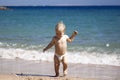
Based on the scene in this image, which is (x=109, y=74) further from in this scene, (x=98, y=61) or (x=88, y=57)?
(x=88, y=57)

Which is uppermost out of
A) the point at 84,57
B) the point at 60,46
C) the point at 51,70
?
the point at 60,46

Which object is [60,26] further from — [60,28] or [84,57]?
[84,57]

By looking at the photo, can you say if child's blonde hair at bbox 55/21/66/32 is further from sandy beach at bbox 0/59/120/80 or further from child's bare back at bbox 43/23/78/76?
sandy beach at bbox 0/59/120/80

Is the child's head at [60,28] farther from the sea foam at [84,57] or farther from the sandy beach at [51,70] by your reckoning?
the sea foam at [84,57]

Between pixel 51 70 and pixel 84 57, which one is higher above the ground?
pixel 84 57

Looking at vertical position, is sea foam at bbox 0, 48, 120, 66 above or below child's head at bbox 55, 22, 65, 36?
below

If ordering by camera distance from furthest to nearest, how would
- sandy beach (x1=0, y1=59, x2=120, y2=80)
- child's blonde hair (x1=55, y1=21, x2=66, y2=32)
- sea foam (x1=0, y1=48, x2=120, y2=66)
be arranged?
1. sea foam (x1=0, y1=48, x2=120, y2=66)
2. sandy beach (x1=0, y1=59, x2=120, y2=80)
3. child's blonde hair (x1=55, y1=21, x2=66, y2=32)

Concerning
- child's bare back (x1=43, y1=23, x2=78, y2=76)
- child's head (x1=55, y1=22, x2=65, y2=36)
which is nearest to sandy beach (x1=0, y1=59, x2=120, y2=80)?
child's bare back (x1=43, y1=23, x2=78, y2=76)

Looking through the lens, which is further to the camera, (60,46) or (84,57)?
(84,57)

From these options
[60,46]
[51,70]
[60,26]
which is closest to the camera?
[60,26]

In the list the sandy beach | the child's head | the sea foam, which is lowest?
the sandy beach

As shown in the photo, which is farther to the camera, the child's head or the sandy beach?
the sandy beach

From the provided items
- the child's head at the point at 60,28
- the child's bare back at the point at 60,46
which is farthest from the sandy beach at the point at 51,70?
the child's head at the point at 60,28

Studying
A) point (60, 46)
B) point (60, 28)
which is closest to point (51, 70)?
point (60, 46)
